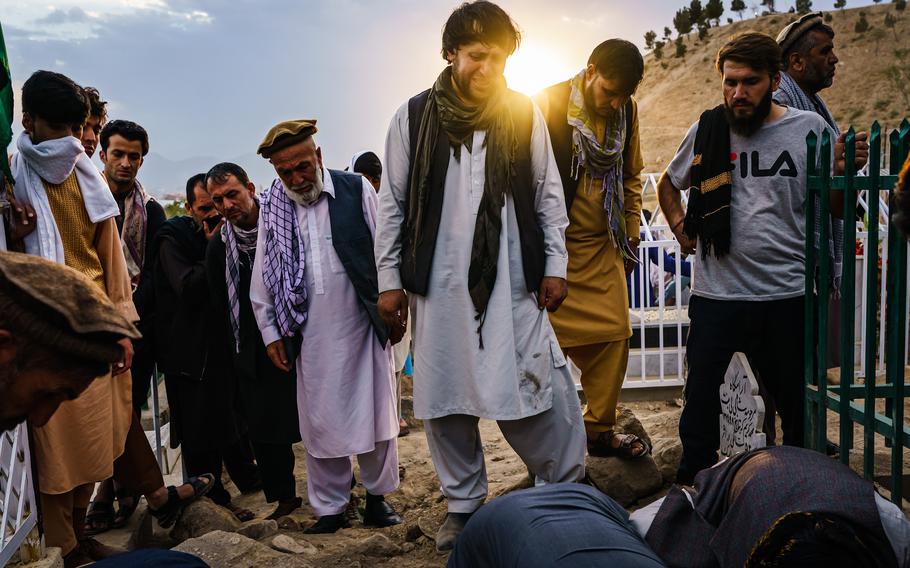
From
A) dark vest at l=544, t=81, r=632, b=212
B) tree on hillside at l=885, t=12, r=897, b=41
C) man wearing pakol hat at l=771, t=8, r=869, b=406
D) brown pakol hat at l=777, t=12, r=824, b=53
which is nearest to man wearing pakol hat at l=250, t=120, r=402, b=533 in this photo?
dark vest at l=544, t=81, r=632, b=212

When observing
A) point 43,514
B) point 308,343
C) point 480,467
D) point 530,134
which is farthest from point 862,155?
point 43,514

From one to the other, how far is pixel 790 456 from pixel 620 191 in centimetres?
224

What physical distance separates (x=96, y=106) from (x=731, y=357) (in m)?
3.39

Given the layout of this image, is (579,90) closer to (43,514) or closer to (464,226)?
(464,226)

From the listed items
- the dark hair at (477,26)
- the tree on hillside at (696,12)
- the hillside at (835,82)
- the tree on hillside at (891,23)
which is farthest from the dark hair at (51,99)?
the tree on hillside at (696,12)

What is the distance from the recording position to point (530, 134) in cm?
346

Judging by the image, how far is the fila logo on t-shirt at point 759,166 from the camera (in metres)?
3.42

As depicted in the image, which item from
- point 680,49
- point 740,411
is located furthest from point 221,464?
point 680,49

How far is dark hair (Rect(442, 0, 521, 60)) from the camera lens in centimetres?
331

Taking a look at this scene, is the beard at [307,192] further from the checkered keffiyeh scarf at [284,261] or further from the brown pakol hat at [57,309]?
the brown pakol hat at [57,309]

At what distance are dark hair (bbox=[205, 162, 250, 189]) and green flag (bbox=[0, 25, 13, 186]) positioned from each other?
46.4 inches

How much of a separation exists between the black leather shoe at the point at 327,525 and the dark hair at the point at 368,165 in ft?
10.4

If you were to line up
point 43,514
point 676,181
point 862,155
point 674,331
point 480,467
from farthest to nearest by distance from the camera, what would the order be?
point 674,331 < point 676,181 < point 480,467 < point 43,514 < point 862,155

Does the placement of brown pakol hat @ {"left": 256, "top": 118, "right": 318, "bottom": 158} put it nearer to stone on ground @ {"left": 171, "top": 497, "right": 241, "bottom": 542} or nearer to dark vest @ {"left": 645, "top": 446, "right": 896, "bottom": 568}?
stone on ground @ {"left": 171, "top": 497, "right": 241, "bottom": 542}
